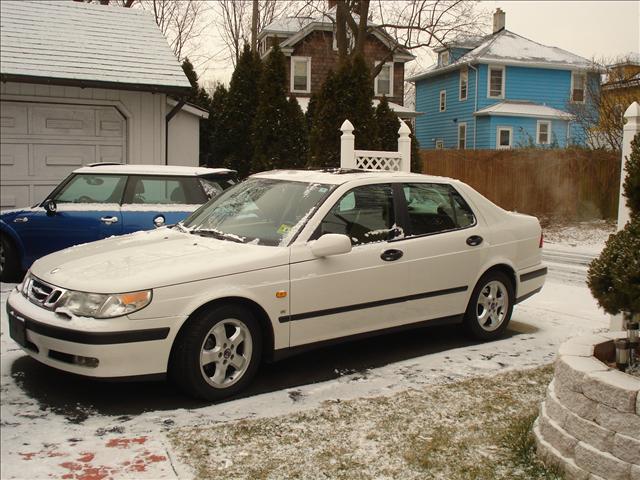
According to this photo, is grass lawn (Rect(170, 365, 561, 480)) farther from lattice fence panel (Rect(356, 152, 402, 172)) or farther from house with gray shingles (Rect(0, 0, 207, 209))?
house with gray shingles (Rect(0, 0, 207, 209))

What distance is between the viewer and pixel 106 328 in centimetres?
482

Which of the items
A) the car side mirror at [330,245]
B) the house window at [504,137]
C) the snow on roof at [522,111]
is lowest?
the car side mirror at [330,245]

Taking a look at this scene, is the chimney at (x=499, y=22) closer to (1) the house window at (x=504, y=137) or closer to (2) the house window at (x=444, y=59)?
(2) the house window at (x=444, y=59)

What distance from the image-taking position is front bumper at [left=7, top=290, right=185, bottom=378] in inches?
190

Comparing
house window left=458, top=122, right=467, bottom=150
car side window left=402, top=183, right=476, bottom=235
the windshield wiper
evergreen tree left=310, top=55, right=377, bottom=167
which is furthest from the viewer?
house window left=458, top=122, right=467, bottom=150

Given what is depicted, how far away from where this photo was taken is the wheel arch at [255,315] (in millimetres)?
5059

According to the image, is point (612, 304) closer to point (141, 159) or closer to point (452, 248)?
point (452, 248)

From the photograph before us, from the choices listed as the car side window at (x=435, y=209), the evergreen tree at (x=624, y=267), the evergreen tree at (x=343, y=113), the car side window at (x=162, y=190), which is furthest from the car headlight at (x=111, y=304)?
the evergreen tree at (x=343, y=113)

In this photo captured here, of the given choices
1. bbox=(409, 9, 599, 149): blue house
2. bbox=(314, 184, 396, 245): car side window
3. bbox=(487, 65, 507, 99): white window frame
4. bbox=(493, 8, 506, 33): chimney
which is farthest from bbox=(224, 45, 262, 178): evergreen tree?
bbox=(493, 8, 506, 33): chimney

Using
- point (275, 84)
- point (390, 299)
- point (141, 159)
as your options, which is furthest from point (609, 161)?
point (390, 299)

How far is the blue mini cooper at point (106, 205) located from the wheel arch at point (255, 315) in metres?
4.28

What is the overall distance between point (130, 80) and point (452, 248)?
31.9 ft

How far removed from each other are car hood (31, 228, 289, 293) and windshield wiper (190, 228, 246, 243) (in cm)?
7

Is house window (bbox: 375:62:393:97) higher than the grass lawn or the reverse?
higher
